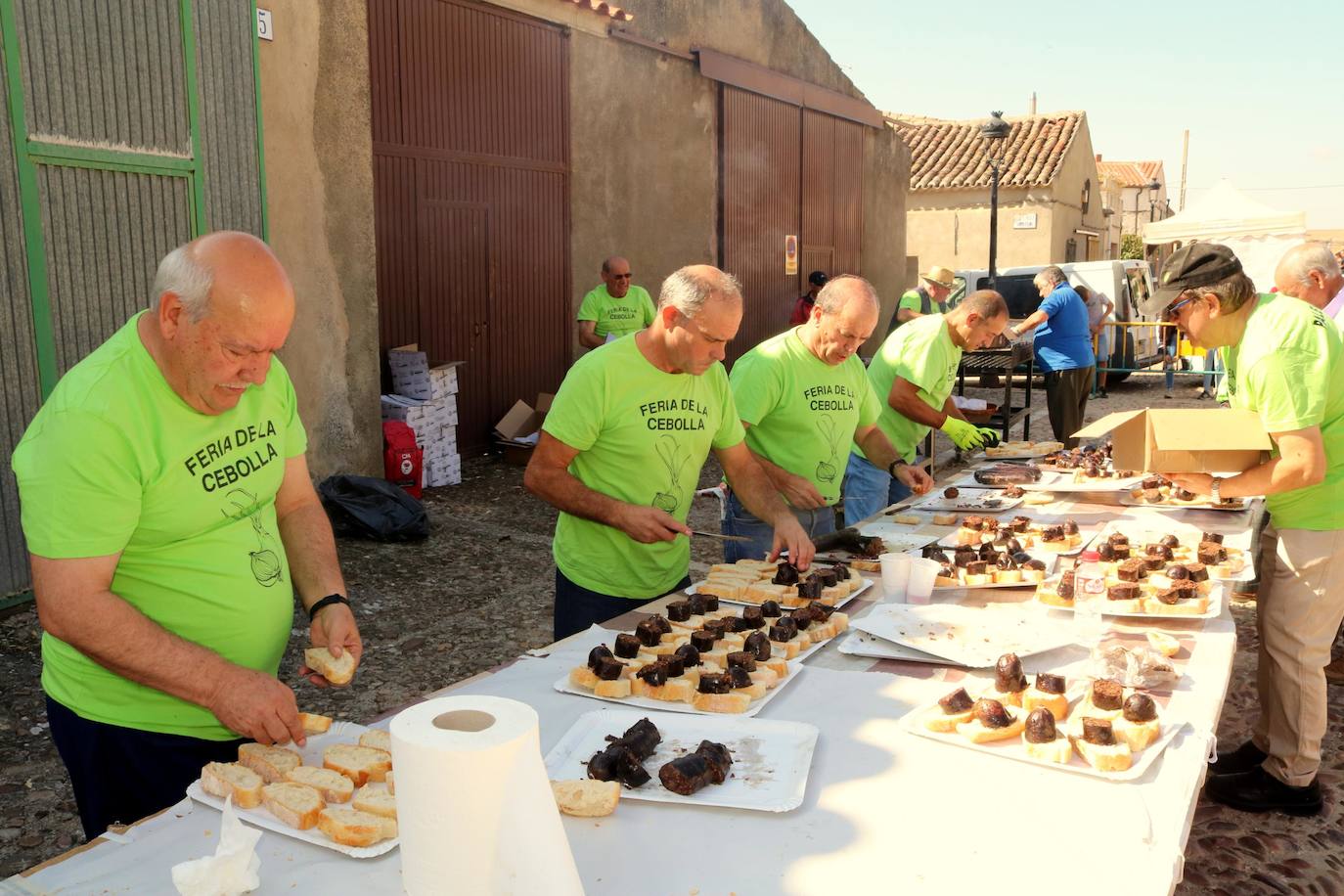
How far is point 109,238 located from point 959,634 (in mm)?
5402

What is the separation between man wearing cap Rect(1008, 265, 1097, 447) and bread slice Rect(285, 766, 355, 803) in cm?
987

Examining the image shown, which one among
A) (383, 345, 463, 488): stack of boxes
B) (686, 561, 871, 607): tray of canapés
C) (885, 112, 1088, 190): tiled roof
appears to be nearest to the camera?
(686, 561, 871, 607): tray of canapés

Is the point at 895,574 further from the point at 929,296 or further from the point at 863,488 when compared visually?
the point at 929,296

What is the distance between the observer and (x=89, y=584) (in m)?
2.12

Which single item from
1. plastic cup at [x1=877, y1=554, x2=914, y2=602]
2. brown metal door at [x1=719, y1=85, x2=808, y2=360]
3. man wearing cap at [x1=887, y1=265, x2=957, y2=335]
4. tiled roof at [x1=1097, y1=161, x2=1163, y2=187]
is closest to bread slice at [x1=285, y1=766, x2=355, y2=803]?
plastic cup at [x1=877, y1=554, x2=914, y2=602]

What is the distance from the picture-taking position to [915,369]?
583cm

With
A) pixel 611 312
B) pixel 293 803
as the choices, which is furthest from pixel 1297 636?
pixel 611 312

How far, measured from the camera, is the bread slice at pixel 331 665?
8.15 ft

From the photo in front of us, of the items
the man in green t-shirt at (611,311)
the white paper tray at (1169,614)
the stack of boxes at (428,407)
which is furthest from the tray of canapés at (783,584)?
the man in green t-shirt at (611,311)

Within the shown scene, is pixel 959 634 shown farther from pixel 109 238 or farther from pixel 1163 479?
pixel 109 238

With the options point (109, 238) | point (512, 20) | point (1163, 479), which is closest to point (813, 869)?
point (1163, 479)

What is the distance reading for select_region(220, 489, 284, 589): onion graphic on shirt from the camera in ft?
8.10

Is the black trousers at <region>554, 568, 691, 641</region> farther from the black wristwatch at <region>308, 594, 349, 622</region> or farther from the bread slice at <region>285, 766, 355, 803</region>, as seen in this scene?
the bread slice at <region>285, 766, 355, 803</region>

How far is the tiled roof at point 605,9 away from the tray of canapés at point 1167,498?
7.78 m
